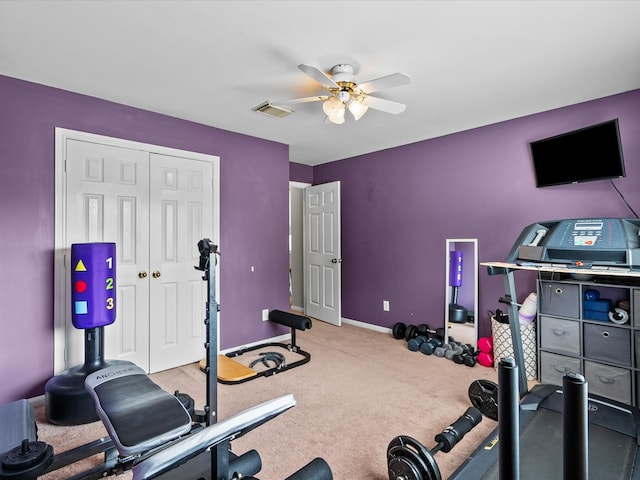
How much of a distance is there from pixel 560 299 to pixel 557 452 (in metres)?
1.42

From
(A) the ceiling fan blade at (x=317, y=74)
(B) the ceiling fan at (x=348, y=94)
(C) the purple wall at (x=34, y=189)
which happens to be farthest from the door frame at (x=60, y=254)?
(A) the ceiling fan blade at (x=317, y=74)

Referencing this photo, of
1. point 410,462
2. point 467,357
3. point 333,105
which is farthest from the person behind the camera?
point 467,357

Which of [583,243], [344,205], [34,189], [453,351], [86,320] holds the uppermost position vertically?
[344,205]

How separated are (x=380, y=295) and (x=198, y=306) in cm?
236

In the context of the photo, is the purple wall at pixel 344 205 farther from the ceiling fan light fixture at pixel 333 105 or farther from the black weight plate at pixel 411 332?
the ceiling fan light fixture at pixel 333 105

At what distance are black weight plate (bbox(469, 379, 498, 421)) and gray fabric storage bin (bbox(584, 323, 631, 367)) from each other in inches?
35.8

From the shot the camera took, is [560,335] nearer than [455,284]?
Yes

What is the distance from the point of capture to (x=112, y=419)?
63.4 inches

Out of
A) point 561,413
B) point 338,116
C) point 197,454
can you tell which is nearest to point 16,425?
point 197,454

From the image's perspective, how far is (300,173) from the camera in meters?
5.53

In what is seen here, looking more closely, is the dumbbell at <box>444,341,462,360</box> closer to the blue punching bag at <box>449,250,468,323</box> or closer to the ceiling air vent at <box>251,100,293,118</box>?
the blue punching bag at <box>449,250,468,323</box>

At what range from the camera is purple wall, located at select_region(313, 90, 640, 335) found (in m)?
3.04

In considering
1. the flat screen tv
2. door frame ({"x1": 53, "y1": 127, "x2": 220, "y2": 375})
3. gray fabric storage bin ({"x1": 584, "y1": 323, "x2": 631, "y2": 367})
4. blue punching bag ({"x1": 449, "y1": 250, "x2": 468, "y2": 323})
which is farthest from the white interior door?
door frame ({"x1": 53, "y1": 127, "x2": 220, "y2": 375})

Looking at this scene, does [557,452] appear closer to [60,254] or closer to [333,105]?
[333,105]
